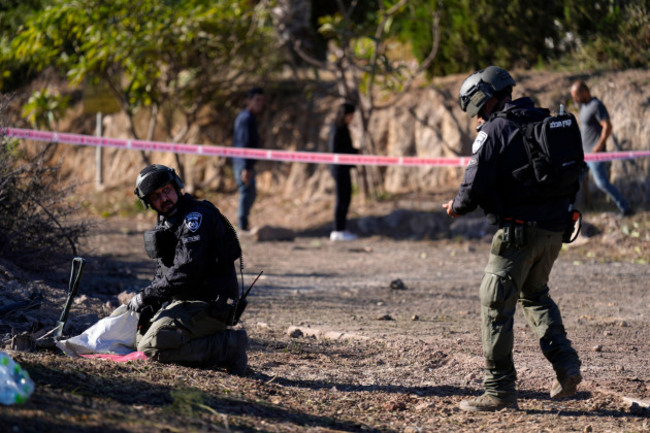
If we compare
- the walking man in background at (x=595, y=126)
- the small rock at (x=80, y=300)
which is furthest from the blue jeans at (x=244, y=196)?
the small rock at (x=80, y=300)

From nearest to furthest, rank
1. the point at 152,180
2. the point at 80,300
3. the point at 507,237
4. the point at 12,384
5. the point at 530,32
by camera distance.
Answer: the point at 12,384, the point at 507,237, the point at 152,180, the point at 80,300, the point at 530,32

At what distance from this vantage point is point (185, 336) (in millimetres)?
5195

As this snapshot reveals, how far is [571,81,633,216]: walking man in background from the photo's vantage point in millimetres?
11062

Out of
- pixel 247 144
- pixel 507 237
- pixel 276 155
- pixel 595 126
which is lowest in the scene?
pixel 507 237

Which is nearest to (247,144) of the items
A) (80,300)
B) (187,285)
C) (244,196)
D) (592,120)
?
(244,196)

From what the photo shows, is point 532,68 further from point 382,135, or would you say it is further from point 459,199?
point 459,199

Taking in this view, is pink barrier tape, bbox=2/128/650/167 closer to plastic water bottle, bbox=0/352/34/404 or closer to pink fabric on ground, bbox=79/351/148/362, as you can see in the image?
pink fabric on ground, bbox=79/351/148/362

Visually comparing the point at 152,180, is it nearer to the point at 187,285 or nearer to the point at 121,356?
the point at 187,285

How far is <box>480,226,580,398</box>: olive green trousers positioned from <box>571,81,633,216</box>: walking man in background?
22.1 ft

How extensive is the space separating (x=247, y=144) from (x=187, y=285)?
7.61m

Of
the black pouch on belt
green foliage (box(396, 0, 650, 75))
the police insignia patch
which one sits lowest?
the black pouch on belt

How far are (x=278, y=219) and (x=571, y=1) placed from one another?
19.7ft

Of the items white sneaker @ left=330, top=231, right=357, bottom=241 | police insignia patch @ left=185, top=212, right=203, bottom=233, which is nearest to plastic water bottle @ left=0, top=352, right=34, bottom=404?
Answer: police insignia patch @ left=185, top=212, right=203, bottom=233

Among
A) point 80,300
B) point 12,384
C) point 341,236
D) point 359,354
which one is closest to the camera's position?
point 12,384
